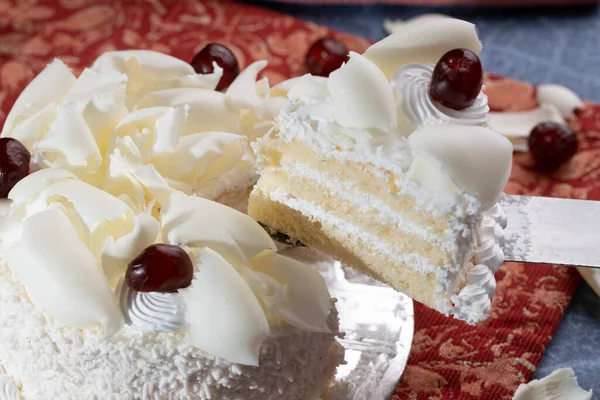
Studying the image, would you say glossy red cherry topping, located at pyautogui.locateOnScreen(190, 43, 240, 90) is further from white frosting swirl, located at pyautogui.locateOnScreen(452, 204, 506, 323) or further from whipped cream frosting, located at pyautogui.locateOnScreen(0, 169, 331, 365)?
white frosting swirl, located at pyautogui.locateOnScreen(452, 204, 506, 323)

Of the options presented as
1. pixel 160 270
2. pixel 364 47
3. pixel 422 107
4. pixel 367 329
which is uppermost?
pixel 422 107

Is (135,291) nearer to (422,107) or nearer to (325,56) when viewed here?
(422,107)

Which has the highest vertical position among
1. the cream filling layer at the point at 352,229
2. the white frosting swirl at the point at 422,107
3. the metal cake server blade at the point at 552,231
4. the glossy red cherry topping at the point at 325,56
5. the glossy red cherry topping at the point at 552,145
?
the white frosting swirl at the point at 422,107

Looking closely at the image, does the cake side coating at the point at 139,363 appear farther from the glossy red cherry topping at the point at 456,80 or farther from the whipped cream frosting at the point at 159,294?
the glossy red cherry topping at the point at 456,80

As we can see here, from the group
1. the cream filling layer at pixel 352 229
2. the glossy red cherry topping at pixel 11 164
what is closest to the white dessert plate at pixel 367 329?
the cream filling layer at pixel 352 229

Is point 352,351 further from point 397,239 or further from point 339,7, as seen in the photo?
point 339,7

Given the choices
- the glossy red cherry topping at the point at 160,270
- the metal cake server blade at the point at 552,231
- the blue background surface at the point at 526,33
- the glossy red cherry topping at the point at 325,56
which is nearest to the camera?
the glossy red cherry topping at the point at 160,270

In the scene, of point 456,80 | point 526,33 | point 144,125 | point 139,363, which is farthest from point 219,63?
point 526,33
